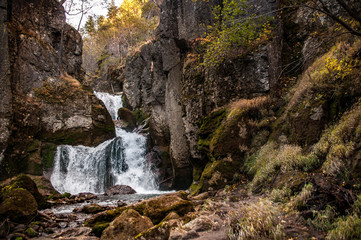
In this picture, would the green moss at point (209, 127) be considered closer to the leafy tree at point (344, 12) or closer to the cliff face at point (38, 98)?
the leafy tree at point (344, 12)

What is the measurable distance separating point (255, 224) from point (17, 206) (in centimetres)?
712

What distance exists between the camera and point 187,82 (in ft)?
48.6

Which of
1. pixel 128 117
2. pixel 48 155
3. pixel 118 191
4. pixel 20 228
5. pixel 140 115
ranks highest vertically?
pixel 140 115

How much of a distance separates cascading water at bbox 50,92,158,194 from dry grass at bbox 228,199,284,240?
14634 millimetres

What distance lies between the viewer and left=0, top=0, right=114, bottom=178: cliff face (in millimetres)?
15578

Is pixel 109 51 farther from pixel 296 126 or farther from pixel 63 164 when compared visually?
pixel 296 126

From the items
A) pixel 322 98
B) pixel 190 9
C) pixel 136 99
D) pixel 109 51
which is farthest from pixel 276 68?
pixel 109 51

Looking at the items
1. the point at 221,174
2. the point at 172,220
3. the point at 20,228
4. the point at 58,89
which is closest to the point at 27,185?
the point at 20,228

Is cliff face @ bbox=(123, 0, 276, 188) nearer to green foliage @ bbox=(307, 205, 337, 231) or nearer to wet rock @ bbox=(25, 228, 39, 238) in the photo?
green foliage @ bbox=(307, 205, 337, 231)

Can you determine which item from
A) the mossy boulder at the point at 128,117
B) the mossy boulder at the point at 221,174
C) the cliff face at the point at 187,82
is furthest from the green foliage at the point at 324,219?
the mossy boulder at the point at 128,117

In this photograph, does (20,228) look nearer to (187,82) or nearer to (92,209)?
(92,209)

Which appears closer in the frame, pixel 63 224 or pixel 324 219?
pixel 324 219

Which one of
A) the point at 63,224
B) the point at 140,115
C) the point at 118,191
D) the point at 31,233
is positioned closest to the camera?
the point at 31,233

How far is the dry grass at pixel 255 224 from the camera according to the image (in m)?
3.01
